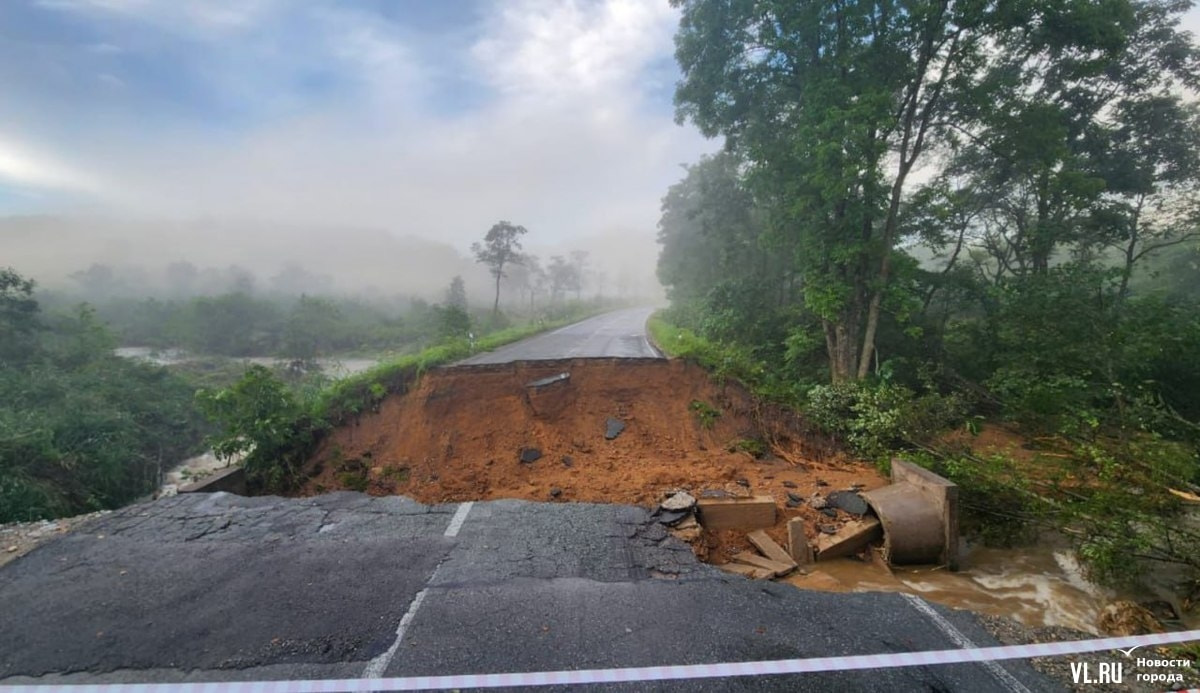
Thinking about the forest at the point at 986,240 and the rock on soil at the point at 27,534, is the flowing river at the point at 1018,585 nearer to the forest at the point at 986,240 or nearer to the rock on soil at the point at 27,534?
the forest at the point at 986,240

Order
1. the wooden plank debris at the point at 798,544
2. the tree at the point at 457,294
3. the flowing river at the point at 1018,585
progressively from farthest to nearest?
the tree at the point at 457,294 < the wooden plank debris at the point at 798,544 < the flowing river at the point at 1018,585

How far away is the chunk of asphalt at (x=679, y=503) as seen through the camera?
482 cm

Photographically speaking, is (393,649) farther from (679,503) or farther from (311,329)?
(311,329)

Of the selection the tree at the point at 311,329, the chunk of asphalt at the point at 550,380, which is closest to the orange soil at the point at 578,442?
the chunk of asphalt at the point at 550,380

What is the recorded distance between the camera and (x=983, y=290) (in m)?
10.4

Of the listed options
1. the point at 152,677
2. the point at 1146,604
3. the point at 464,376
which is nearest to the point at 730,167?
the point at 464,376

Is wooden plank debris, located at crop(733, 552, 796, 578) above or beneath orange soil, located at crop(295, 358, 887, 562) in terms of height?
beneath

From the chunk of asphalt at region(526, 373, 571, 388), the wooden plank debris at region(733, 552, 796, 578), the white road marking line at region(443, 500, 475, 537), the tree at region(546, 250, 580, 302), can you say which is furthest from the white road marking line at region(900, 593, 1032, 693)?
the tree at region(546, 250, 580, 302)

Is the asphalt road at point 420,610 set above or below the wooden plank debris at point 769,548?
Result: above

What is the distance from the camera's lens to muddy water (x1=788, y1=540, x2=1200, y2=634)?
12.4 ft

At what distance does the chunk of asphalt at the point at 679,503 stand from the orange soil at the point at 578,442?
1.02 ft

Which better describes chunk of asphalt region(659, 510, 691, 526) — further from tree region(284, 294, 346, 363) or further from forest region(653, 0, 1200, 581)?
tree region(284, 294, 346, 363)

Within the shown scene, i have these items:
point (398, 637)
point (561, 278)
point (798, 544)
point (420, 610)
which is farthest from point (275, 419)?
point (561, 278)

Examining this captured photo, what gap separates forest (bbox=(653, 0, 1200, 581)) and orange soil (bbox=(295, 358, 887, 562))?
76 cm
